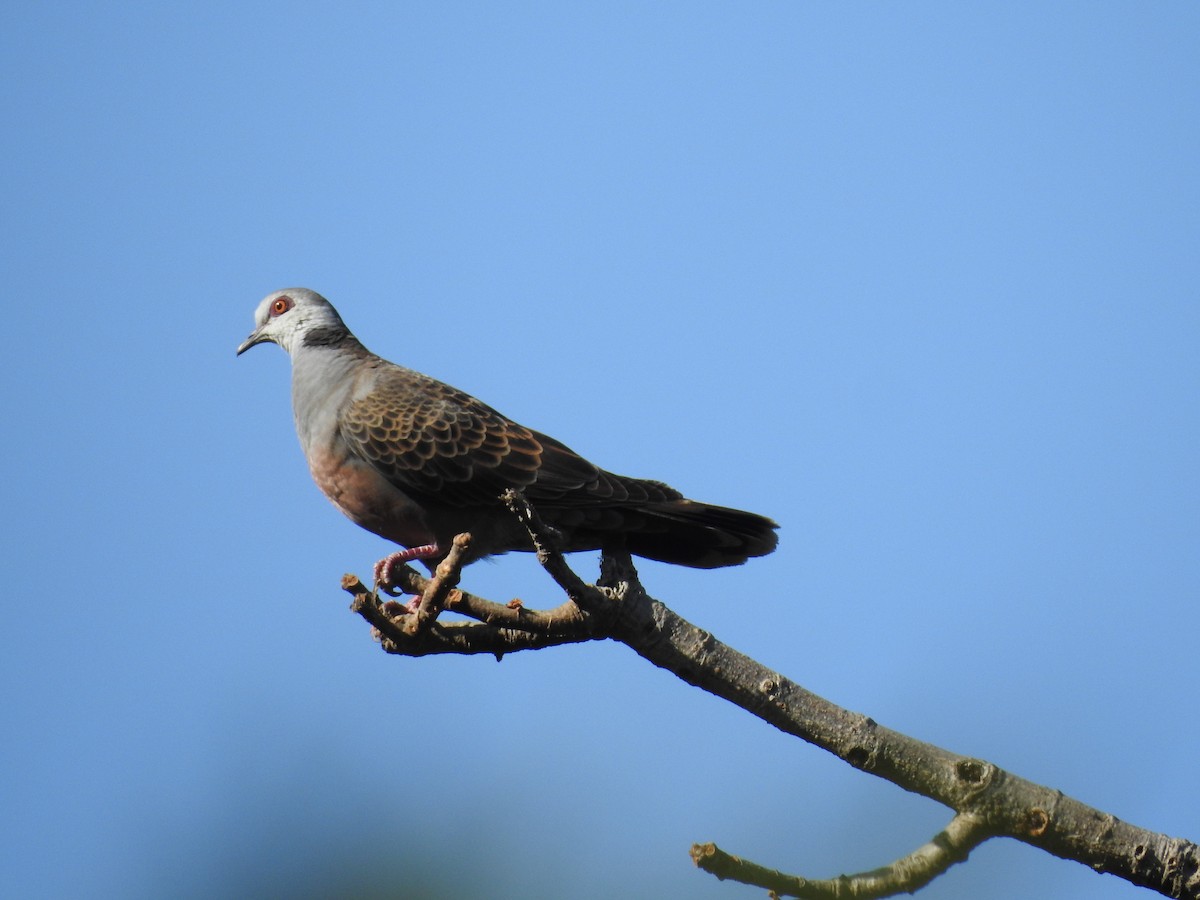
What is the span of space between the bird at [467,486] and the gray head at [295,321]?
72cm

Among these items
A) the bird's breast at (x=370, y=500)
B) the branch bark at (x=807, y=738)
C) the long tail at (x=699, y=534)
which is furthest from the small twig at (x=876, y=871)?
the bird's breast at (x=370, y=500)

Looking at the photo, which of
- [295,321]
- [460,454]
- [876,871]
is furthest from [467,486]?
[876,871]

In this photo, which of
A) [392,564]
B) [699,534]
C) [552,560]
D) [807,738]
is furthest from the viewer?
[699,534]

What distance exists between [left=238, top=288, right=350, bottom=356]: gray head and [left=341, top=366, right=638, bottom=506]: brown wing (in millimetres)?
1027

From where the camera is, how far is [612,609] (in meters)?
3.74

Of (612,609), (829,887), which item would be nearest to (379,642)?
(612,609)

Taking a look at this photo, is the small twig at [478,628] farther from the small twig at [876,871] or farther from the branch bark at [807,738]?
the small twig at [876,871]

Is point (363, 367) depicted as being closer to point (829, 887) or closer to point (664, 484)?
point (664, 484)

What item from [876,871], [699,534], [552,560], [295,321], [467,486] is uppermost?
[295,321]

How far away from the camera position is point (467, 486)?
555 cm

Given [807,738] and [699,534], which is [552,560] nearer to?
[807,738]

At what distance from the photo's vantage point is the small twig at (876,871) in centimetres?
307

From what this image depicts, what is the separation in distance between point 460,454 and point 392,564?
2.70ft

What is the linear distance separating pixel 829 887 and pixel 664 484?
95.7 inches
